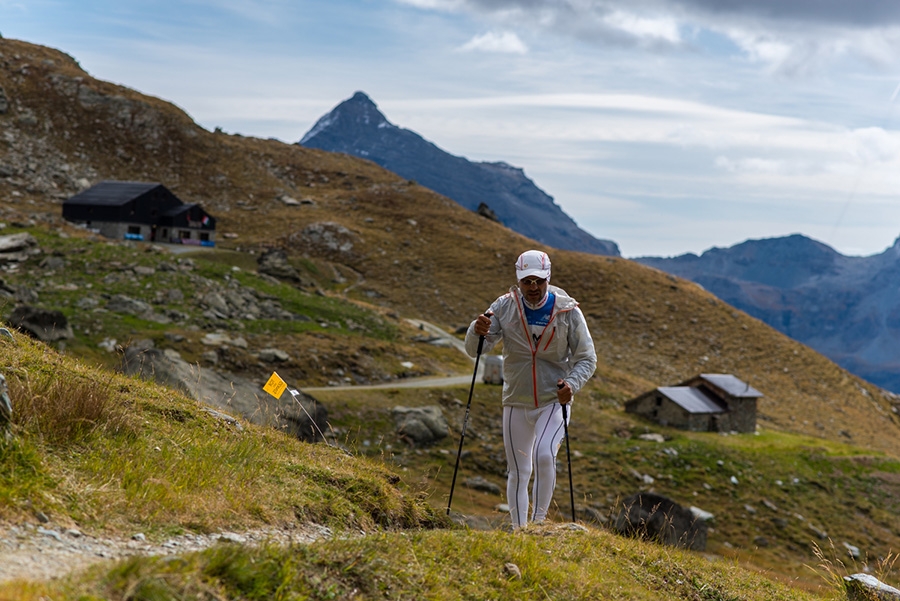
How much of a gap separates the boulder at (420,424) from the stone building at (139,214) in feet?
174

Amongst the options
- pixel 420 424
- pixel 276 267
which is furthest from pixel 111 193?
pixel 420 424

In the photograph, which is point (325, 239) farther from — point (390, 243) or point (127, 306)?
point (127, 306)

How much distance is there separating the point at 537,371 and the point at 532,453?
1.00m

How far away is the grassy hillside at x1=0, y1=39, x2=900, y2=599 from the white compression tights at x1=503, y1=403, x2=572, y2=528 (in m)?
1.06

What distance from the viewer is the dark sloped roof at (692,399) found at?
1821 inches

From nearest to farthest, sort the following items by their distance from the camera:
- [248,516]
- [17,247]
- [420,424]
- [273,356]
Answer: [248,516], [420,424], [273,356], [17,247]

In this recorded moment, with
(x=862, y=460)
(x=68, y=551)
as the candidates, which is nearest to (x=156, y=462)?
(x=68, y=551)

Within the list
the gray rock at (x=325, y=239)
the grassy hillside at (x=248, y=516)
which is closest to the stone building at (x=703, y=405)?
the grassy hillside at (x=248, y=516)

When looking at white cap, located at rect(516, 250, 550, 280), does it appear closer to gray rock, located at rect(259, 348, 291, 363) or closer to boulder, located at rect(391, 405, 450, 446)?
boulder, located at rect(391, 405, 450, 446)

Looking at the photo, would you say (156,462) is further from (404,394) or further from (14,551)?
(404,394)

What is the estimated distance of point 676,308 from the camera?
283 feet

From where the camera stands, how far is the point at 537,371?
1003cm

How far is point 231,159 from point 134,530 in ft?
361

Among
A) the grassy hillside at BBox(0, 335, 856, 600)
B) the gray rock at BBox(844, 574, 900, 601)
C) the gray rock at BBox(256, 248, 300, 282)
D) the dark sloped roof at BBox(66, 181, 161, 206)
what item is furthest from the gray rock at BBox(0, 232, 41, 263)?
the gray rock at BBox(844, 574, 900, 601)
